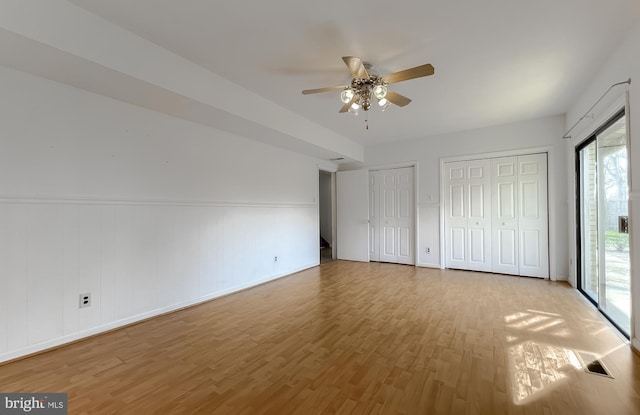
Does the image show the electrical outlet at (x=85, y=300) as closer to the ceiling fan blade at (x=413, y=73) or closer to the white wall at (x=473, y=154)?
the ceiling fan blade at (x=413, y=73)

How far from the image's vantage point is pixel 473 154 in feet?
16.3

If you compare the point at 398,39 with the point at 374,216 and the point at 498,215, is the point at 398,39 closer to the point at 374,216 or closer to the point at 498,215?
the point at 498,215

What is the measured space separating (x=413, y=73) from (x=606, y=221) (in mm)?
2772

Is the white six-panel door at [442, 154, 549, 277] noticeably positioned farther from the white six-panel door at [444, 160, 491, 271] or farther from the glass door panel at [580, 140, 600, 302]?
the glass door panel at [580, 140, 600, 302]

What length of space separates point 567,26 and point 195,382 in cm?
393

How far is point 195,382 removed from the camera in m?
1.84

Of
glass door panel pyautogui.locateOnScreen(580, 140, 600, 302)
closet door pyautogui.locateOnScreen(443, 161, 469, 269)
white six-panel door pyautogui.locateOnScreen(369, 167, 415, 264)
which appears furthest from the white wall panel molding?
glass door panel pyautogui.locateOnScreen(580, 140, 600, 302)

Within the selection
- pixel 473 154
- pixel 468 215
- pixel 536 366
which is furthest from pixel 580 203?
pixel 536 366

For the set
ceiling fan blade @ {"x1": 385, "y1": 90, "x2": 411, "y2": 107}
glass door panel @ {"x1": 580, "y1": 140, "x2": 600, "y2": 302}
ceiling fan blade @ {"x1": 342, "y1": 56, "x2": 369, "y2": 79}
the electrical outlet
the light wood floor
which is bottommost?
the light wood floor

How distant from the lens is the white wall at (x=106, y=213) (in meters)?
2.18

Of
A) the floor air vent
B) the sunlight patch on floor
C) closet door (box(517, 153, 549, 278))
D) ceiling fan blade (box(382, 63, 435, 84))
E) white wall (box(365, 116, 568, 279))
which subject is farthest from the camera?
closet door (box(517, 153, 549, 278))

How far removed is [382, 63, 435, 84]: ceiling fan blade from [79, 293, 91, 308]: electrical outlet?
3.43m

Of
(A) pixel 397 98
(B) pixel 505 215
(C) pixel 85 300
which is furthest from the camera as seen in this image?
(B) pixel 505 215

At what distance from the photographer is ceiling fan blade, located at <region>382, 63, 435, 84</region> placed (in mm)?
2170
